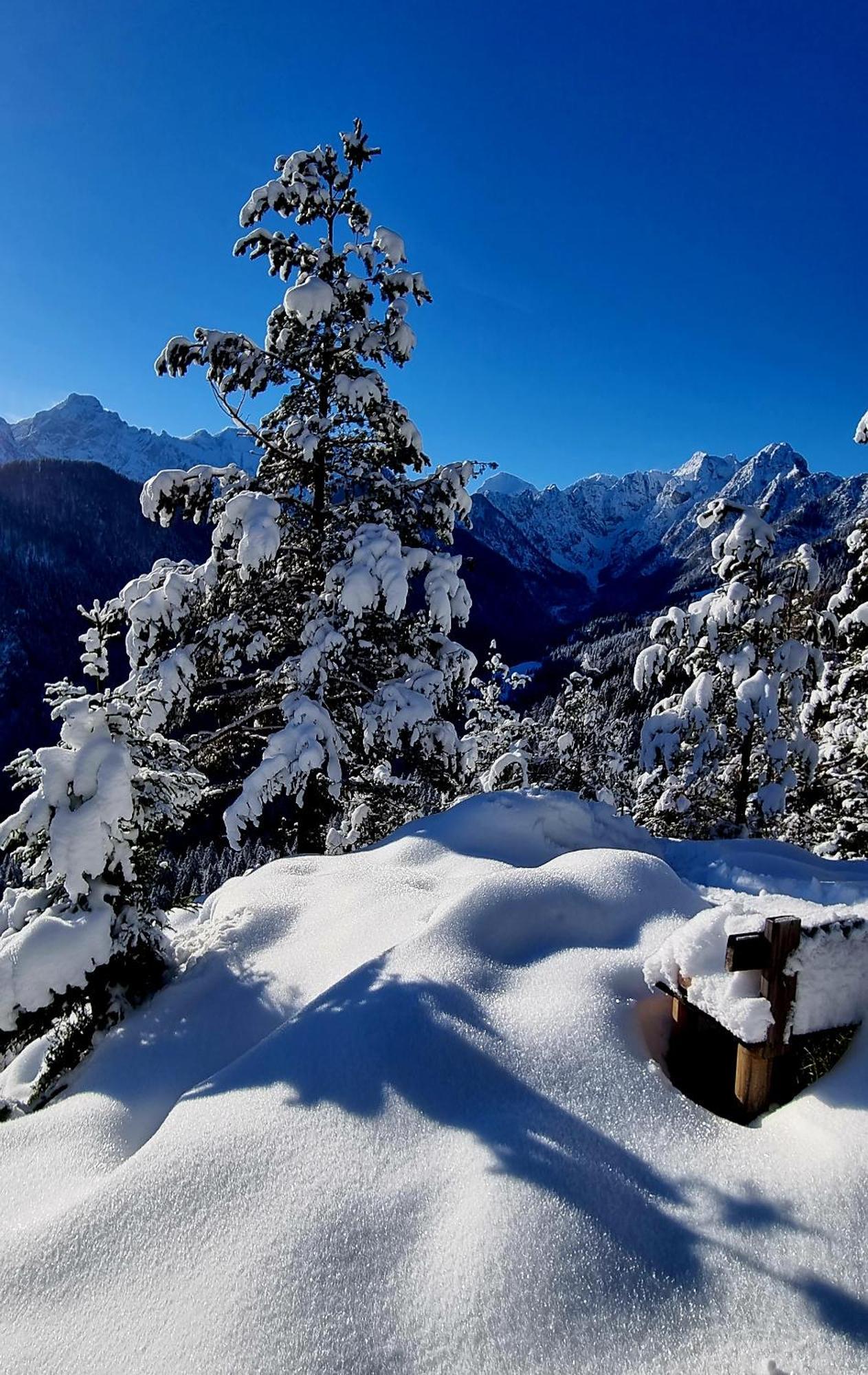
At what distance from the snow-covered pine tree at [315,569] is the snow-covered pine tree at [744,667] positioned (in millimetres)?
A: 3295

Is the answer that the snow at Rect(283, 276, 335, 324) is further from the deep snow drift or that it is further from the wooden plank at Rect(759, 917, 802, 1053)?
the wooden plank at Rect(759, 917, 802, 1053)

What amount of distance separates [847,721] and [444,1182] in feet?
38.3

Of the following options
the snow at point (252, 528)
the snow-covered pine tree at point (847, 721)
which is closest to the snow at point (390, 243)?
the snow at point (252, 528)

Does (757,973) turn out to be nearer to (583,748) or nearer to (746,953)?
(746,953)

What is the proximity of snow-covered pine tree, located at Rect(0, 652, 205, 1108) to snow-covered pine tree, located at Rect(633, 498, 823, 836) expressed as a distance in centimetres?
718

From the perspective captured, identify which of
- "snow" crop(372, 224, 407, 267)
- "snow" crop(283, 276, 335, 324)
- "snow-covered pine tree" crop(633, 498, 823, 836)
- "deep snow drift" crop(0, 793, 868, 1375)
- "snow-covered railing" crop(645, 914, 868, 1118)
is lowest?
"deep snow drift" crop(0, 793, 868, 1375)

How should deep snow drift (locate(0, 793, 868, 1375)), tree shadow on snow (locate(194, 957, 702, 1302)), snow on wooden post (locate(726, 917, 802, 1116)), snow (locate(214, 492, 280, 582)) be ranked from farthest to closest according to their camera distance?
snow (locate(214, 492, 280, 582)), snow on wooden post (locate(726, 917, 802, 1116)), tree shadow on snow (locate(194, 957, 702, 1302)), deep snow drift (locate(0, 793, 868, 1375))

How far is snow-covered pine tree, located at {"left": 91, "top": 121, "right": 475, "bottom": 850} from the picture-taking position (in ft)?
25.0

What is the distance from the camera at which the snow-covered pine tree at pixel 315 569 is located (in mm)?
7613

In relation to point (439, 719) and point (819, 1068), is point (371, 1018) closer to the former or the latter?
point (819, 1068)

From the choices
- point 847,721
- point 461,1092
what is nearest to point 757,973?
point 461,1092

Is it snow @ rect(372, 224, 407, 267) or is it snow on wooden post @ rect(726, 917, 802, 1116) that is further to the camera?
snow @ rect(372, 224, 407, 267)

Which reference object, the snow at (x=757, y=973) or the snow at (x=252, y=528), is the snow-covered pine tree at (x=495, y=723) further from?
the snow at (x=757, y=973)

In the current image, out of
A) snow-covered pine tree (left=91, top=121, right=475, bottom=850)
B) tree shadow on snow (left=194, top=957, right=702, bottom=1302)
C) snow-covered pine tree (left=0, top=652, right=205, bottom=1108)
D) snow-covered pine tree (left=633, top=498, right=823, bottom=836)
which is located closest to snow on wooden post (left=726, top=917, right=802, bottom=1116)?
tree shadow on snow (left=194, top=957, right=702, bottom=1302)
